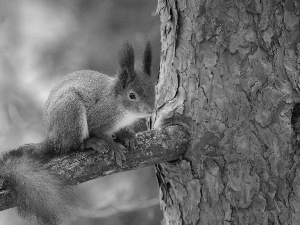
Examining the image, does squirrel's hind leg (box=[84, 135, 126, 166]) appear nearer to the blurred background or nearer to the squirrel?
the squirrel

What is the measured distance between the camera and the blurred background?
10.1 feet

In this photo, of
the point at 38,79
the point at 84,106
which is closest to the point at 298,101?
the point at 84,106

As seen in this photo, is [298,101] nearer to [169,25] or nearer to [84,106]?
[169,25]

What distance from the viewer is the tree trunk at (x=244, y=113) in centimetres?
164

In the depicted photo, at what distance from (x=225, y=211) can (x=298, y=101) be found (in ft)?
1.53

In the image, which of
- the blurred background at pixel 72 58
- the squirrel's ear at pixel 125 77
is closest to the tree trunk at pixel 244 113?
the squirrel's ear at pixel 125 77

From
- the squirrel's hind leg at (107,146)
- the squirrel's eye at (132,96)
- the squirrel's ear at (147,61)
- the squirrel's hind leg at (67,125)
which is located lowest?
the squirrel's hind leg at (107,146)

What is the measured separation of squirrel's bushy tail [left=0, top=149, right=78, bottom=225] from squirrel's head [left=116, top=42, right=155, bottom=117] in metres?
0.58

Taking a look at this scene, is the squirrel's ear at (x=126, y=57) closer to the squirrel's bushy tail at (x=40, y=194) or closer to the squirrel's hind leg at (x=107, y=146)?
the squirrel's hind leg at (x=107, y=146)

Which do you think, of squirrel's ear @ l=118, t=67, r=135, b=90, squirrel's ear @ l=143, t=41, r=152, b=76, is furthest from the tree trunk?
squirrel's ear @ l=118, t=67, r=135, b=90

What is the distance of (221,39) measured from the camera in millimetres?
1673

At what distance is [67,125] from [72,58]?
56.6 inches

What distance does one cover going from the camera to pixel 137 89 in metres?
2.04

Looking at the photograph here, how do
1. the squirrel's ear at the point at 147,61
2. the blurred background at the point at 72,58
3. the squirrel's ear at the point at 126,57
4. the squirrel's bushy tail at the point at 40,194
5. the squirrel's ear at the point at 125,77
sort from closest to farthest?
the squirrel's bushy tail at the point at 40,194 → the squirrel's ear at the point at 126,57 → the squirrel's ear at the point at 147,61 → the squirrel's ear at the point at 125,77 → the blurred background at the point at 72,58
